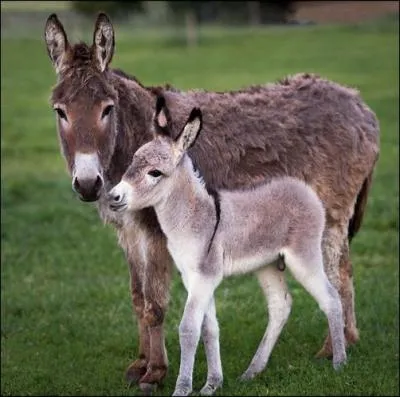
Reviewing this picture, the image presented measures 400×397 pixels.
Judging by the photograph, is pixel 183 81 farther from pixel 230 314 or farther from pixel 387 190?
pixel 230 314

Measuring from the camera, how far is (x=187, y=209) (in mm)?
5297

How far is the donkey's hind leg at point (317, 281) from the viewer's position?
18.8ft

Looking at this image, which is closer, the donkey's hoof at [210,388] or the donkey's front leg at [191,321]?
the donkey's front leg at [191,321]

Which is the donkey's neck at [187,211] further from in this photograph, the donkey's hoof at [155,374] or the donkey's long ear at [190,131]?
the donkey's hoof at [155,374]

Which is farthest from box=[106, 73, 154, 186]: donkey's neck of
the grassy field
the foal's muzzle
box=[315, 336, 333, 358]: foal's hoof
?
box=[315, 336, 333, 358]: foal's hoof

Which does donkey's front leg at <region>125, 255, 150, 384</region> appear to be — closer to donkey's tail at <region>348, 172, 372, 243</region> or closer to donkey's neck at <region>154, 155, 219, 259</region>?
donkey's neck at <region>154, 155, 219, 259</region>

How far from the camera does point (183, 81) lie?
80.5 ft

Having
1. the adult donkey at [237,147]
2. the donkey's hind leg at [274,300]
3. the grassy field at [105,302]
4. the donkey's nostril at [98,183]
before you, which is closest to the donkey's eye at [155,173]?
the donkey's nostril at [98,183]

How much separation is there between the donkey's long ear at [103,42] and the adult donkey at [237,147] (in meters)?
0.02

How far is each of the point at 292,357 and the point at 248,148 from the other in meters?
1.64

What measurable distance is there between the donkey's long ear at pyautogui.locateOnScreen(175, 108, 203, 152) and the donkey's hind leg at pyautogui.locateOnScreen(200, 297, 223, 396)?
1.14 meters

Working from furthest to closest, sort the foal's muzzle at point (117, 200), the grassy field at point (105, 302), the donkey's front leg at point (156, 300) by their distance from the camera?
Answer: the grassy field at point (105, 302)
the donkey's front leg at point (156, 300)
the foal's muzzle at point (117, 200)

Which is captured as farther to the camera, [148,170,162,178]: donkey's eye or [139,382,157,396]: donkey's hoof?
[139,382,157,396]: donkey's hoof

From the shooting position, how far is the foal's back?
5.52 meters
